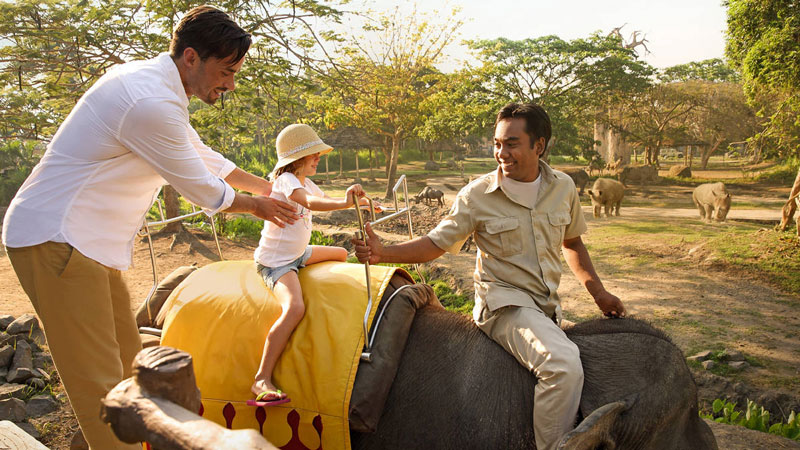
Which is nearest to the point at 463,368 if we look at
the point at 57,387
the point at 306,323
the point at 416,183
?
the point at 306,323

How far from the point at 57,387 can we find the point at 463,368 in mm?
4103

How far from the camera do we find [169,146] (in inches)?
85.9

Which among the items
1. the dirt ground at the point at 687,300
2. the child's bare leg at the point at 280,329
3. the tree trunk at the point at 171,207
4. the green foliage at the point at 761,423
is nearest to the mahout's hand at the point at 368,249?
the child's bare leg at the point at 280,329

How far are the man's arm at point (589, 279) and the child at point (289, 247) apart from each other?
1.24m

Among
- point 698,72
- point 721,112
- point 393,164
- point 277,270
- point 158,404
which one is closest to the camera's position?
point 158,404

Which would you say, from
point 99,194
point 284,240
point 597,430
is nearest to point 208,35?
point 99,194

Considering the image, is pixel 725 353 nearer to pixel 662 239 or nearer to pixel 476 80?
pixel 662 239

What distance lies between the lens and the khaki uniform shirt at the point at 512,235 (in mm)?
2625

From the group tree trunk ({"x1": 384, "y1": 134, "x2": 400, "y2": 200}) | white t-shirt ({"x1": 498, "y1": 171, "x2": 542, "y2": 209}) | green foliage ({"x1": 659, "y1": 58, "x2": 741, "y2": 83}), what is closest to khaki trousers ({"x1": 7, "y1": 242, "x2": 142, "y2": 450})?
white t-shirt ({"x1": 498, "y1": 171, "x2": 542, "y2": 209})

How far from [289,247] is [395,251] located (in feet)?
2.12

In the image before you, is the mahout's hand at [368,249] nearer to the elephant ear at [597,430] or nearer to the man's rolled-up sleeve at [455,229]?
the man's rolled-up sleeve at [455,229]

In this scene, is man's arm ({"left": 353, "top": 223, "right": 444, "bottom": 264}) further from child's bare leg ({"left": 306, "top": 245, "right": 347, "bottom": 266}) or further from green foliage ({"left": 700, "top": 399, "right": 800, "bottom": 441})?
green foliage ({"left": 700, "top": 399, "right": 800, "bottom": 441})

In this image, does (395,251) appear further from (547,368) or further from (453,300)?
(453,300)

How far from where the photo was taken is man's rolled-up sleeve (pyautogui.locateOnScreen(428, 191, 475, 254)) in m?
2.71
